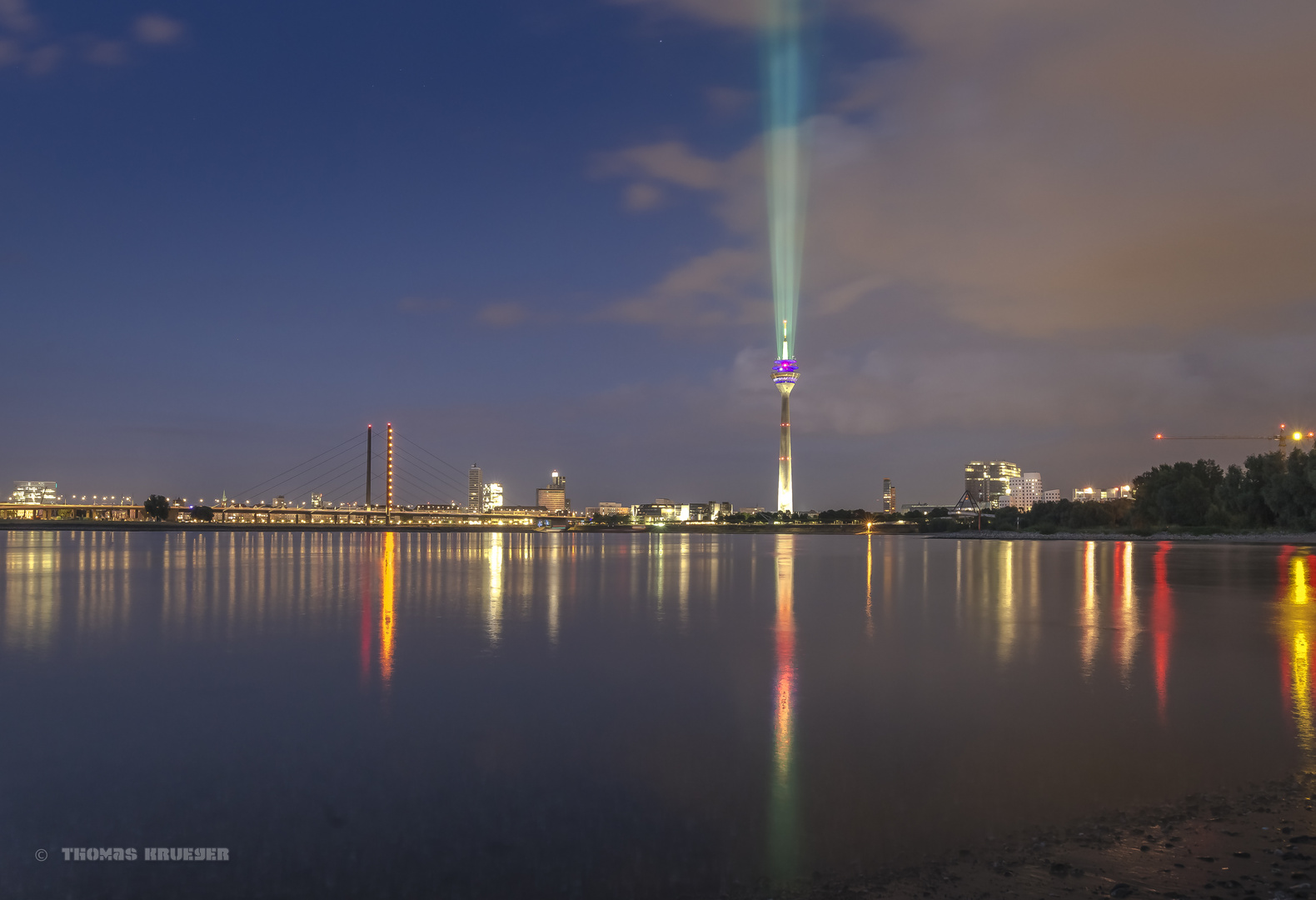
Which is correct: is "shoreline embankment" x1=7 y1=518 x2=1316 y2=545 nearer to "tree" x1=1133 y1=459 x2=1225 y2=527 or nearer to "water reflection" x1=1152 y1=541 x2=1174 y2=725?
"tree" x1=1133 y1=459 x2=1225 y2=527

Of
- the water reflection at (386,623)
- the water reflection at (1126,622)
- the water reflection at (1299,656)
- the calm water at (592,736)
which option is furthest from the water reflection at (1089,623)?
the water reflection at (386,623)

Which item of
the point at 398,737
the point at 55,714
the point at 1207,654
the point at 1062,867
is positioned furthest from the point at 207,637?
the point at 1207,654

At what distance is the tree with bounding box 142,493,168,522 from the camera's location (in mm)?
190375

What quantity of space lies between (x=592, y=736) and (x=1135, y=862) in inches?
225

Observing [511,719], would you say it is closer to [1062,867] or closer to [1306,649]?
[1062,867]

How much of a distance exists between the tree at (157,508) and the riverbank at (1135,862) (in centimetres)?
21420

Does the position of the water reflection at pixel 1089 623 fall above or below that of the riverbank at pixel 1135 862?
below

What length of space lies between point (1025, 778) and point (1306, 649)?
38.6 ft

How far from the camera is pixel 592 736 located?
33.0 feet

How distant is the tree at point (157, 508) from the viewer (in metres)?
190

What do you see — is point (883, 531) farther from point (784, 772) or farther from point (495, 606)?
point (784, 772)

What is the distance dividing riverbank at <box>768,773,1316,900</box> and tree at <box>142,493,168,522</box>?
214205 millimetres

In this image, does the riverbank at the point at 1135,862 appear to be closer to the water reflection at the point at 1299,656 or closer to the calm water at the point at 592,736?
the calm water at the point at 592,736

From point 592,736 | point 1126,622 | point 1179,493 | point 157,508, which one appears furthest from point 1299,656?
point 157,508
